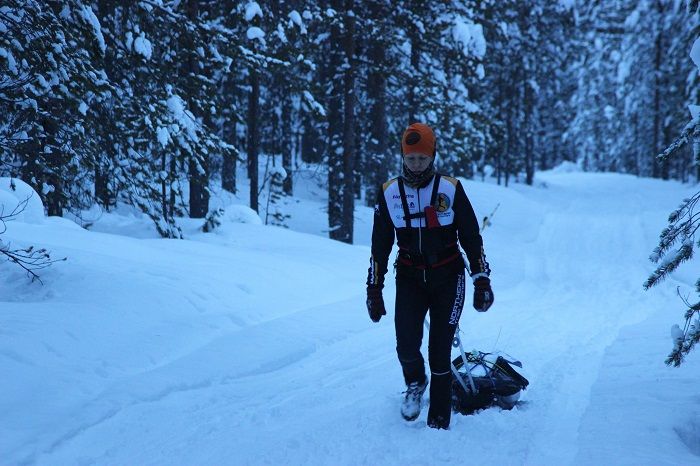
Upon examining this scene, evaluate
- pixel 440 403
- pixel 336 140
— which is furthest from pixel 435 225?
pixel 336 140

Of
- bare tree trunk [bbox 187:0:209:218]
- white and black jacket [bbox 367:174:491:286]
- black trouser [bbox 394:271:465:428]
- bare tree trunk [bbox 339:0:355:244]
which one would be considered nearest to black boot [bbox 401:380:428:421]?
black trouser [bbox 394:271:465:428]

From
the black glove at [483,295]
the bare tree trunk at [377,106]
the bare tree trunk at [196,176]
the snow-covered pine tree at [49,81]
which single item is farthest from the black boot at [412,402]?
the bare tree trunk at [377,106]

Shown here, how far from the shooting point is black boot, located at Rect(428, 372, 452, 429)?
417 cm

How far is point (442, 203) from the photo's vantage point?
13.4ft

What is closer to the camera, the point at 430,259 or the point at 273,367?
the point at 430,259

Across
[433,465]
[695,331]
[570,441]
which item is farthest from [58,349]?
[695,331]

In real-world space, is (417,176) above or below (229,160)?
above

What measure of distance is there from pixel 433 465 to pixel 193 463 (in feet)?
5.32

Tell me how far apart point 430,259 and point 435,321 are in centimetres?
49

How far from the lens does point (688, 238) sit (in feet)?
14.2

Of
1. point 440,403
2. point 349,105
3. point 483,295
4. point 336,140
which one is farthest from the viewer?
point 336,140

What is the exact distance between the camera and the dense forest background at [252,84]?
251 inches

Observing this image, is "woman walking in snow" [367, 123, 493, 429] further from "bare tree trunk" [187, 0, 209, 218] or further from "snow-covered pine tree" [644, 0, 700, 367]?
"bare tree trunk" [187, 0, 209, 218]

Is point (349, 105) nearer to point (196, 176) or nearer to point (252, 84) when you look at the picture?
point (252, 84)
